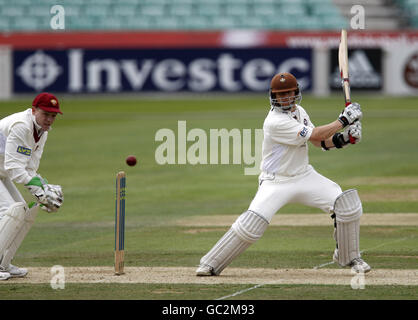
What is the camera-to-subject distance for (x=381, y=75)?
32938 millimetres

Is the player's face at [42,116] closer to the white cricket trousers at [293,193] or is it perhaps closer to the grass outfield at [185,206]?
the grass outfield at [185,206]

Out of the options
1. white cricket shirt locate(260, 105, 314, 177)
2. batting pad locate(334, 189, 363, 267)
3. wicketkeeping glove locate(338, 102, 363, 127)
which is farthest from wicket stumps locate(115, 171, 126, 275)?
wicketkeeping glove locate(338, 102, 363, 127)

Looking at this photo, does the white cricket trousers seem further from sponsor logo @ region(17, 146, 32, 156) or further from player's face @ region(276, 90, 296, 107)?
sponsor logo @ region(17, 146, 32, 156)

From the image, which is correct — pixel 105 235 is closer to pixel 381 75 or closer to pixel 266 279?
pixel 266 279

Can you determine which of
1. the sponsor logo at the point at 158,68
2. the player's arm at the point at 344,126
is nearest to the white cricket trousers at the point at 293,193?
the player's arm at the point at 344,126

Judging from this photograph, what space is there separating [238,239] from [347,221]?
1.00 meters

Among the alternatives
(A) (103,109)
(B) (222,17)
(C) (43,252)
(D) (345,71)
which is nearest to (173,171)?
(C) (43,252)

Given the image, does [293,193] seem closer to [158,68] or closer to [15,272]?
[15,272]

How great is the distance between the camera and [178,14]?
36562 mm

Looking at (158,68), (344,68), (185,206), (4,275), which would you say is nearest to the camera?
(4,275)

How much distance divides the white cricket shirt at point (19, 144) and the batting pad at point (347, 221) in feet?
9.24

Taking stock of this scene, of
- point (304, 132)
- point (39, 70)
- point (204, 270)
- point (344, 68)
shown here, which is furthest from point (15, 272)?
point (39, 70)

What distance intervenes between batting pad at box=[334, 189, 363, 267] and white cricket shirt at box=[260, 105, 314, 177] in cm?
49

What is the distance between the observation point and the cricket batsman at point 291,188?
26.2 ft
